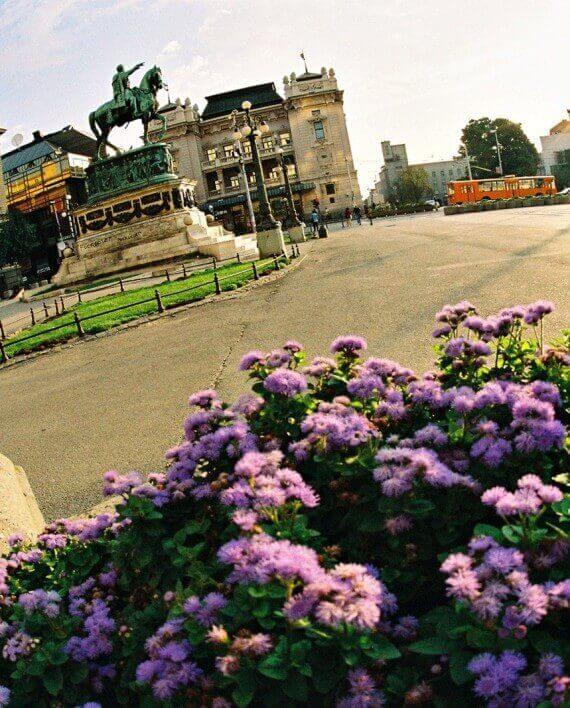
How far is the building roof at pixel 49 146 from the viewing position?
72.7 m

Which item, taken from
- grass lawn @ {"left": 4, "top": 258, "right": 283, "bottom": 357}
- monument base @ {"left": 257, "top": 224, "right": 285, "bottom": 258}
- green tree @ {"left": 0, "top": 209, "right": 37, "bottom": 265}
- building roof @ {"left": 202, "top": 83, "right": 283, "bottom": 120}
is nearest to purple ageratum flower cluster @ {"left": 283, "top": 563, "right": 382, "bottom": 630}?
grass lawn @ {"left": 4, "top": 258, "right": 283, "bottom": 357}

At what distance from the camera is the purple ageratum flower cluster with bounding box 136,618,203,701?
177 centimetres

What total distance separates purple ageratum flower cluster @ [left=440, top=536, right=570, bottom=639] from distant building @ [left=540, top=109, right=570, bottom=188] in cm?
12065

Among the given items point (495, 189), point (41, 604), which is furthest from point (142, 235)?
point (495, 189)

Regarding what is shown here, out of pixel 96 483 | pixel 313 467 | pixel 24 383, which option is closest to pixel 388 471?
pixel 313 467

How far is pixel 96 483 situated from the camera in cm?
539

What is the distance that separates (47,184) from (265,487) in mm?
76291

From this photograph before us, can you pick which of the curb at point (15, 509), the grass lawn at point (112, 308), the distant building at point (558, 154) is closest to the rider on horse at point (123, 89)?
the grass lawn at point (112, 308)

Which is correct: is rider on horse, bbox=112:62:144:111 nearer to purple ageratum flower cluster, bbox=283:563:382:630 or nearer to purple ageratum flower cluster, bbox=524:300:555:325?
purple ageratum flower cluster, bbox=524:300:555:325

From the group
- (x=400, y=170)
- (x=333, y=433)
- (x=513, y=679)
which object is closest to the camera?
(x=513, y=679)

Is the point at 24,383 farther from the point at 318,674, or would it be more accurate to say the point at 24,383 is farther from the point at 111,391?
the point at 318,674

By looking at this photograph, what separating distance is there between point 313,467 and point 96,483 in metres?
3.38

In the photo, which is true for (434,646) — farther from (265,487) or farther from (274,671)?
(265,487)

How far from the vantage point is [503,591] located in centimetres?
152
